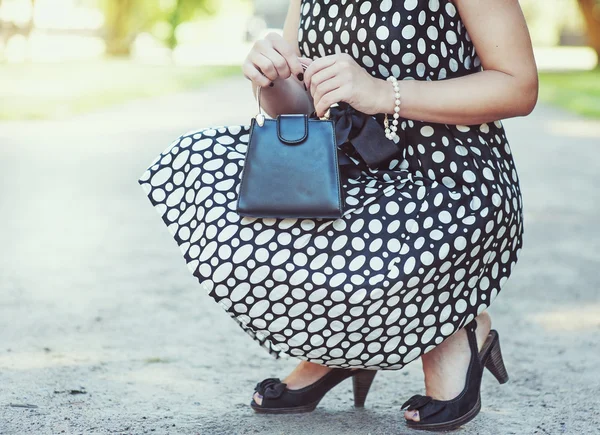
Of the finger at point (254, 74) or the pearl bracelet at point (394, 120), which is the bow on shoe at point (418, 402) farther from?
the finger at point (254, 74)

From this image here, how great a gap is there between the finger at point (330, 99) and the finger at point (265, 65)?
5.8 inches

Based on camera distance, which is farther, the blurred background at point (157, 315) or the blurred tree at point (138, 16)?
the blurred tree at point (138, 16)

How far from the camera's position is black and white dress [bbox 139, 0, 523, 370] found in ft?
6.25

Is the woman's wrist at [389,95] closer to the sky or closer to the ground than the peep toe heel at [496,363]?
closer to the sky

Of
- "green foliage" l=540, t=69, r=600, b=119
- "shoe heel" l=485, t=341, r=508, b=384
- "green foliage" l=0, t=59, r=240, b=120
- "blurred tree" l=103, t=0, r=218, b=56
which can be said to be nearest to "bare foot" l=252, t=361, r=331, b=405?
"shoe heel" l=485, t=341, r=508, b=384

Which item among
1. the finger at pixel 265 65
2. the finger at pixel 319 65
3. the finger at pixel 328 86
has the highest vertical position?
the finger at pixel 265 65

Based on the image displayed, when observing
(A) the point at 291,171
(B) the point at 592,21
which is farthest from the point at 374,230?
(B) the point at 592,21

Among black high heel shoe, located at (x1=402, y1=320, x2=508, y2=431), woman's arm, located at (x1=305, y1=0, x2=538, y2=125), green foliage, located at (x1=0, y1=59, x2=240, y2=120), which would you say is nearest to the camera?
woman's arm, located at (x1=305, y1=0, x2=538, y2=125)

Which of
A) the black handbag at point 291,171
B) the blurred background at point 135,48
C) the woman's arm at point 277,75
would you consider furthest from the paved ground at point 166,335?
the blurred background at point 135,48

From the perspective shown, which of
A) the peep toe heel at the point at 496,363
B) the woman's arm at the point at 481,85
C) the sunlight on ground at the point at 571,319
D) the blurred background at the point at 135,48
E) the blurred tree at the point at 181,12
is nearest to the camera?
the woman's arm at the point at 481,85

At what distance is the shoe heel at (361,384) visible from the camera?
235 cm

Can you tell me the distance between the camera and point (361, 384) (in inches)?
93.5

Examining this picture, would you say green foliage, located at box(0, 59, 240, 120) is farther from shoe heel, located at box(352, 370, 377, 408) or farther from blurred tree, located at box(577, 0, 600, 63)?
blurred tree, located at box(577, 0, 600, 63)

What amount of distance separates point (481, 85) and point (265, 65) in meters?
0.48
